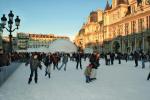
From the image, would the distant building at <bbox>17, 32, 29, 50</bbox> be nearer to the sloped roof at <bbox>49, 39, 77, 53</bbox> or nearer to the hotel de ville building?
the hotel de ville building

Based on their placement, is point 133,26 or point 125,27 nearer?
point 133,26

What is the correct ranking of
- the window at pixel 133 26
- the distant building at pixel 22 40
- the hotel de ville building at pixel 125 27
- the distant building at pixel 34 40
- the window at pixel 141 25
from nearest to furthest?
the hotel de ville building at pixel 125 27 → the window at pixel 141 25 → the window at pixel 133 26 → the distant building at pixel 22 40 → the distant building at pixel 34 40

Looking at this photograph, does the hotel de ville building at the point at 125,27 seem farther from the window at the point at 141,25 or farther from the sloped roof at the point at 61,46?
the sloped roof at the point at 61,46

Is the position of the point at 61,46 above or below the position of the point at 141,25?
below

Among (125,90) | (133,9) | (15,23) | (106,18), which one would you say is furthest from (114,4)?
(125,90)

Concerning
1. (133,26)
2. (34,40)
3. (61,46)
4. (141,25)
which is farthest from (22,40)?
(61,46)

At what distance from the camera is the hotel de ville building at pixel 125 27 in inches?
1975

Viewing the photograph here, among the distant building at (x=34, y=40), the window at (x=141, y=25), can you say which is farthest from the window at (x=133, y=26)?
the distant building at (x=34, y=40)

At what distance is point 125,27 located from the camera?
2318 inches

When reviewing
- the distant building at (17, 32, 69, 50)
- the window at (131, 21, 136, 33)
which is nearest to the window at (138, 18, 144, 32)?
the window at (131, 21, 136, 33)

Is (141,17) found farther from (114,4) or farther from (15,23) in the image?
(15,23)

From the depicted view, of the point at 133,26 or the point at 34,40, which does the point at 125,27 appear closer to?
the point at 133,26

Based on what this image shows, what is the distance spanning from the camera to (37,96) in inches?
375

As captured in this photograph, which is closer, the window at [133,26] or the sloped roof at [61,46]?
the sloped roof at [61,46]
